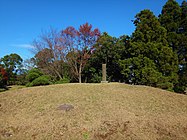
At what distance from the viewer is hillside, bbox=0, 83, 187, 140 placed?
4754mm

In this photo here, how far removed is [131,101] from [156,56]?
206 inches

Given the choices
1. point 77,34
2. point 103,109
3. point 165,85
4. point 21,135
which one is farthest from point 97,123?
point 77,34

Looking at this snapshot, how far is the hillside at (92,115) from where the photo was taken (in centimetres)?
475

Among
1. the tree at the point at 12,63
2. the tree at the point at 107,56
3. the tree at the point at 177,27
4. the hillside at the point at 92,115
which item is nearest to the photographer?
the hillside at the point at 92,115

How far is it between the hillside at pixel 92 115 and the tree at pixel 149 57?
2833 millimetres

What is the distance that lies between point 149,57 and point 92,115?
7.02m

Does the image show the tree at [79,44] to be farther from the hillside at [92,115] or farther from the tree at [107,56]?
the hillside at [92,115]

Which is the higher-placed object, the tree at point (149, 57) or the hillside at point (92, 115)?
the tree at point (149, 57)

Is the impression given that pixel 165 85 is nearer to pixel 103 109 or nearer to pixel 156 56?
pixel 156 56

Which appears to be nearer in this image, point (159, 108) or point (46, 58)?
point (159, 108)

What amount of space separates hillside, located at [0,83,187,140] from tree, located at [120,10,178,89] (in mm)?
2833

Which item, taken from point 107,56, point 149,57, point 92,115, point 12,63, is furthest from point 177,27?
point 12,63

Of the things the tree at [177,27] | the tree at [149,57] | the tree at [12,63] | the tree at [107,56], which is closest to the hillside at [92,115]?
the tree at [149,57]

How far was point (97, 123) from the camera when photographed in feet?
16.6
